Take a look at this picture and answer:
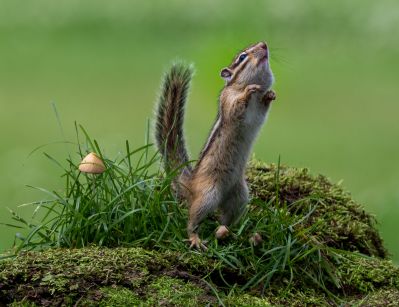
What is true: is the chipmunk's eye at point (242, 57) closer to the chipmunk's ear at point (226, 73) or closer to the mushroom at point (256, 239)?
the chipmunk's ear at point (226, 73)

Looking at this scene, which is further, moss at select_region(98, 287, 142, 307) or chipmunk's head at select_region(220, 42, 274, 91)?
chipmunk's head at select_region(220, 42, 274, 91)

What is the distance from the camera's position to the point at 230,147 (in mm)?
5770

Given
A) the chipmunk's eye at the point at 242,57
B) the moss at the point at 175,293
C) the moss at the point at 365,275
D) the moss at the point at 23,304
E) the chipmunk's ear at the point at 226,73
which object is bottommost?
the moss at the point at 23,304

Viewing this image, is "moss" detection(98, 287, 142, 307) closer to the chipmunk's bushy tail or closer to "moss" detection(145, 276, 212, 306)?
"moss" detection(145, 276, 212, 306)

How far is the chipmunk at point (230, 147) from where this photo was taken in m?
5.70

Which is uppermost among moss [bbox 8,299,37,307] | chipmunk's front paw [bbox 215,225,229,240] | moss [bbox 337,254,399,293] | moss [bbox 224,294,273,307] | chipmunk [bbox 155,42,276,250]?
chipmunk [bbox 155,42,276,250]

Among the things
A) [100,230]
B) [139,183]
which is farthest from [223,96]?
[100,230]

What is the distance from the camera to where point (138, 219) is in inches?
222

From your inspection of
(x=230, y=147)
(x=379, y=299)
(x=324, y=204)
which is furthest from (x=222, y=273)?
(x=324, y=204)

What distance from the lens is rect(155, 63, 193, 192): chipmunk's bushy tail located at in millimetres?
6230

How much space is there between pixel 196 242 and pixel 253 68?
47.9 inches

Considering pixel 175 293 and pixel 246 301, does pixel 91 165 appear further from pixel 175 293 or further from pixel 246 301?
pixel 246 301

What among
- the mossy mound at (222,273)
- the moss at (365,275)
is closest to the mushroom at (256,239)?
the mossy mound at (222,273)

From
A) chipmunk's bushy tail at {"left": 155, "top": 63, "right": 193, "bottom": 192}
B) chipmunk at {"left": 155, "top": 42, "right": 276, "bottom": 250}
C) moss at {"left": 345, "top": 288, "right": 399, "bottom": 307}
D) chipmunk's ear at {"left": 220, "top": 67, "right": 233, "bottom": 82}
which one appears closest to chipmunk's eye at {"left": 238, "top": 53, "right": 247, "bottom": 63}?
chipmunk at {"left": 155, "top": 42, "right": 276, "bottom": 250}
